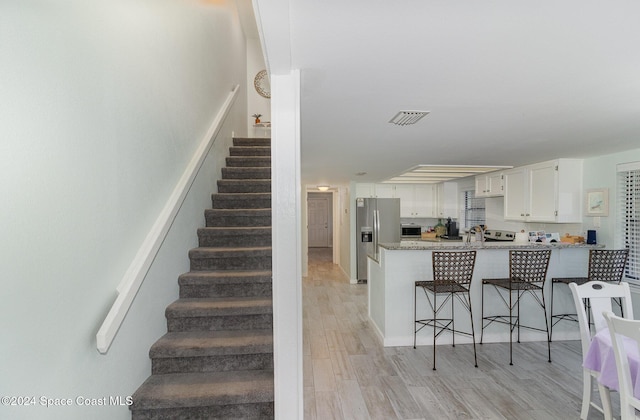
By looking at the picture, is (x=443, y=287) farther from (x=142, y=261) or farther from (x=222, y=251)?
(x=142, y=261)

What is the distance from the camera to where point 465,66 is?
62.1 inches

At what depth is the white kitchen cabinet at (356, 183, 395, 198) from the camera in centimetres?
700

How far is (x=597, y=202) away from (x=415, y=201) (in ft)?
11.3

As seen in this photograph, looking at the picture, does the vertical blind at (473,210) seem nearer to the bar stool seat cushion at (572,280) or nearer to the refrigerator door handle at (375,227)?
the refrigerator door handle at (375,227)

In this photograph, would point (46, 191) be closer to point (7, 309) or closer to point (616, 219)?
point (7, 309)

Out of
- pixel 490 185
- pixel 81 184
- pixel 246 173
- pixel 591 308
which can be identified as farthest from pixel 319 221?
pixel 81 184

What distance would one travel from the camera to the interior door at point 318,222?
11922 millimetres

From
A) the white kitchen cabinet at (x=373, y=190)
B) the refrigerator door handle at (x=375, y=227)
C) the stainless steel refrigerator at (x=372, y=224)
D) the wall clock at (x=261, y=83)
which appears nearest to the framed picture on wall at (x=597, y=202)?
the stainless steel refrigerator at (x=372, y=224)

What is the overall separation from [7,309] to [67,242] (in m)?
0.35

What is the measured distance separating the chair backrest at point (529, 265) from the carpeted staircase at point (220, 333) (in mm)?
2478

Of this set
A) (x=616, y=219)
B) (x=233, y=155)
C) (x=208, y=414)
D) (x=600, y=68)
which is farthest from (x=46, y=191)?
(x=616, y=219)

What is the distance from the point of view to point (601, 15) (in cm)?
117

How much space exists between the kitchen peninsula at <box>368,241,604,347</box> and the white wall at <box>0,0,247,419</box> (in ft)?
7.46

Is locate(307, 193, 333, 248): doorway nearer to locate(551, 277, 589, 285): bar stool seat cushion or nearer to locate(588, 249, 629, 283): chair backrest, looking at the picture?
locate(551, 277, 589, 285): bar stool seat cushion
